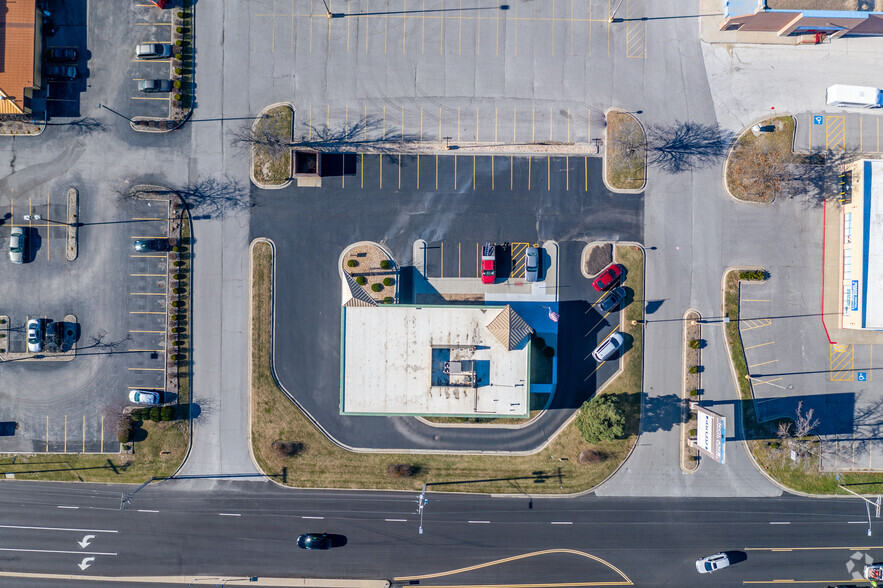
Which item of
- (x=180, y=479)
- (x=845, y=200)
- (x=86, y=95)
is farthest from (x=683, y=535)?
A: (x=86, y=95)

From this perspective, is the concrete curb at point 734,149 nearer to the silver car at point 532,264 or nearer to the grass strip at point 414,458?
the grass strip at point 414,458

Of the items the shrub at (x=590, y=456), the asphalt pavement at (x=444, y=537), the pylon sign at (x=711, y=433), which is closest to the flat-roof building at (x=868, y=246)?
the pylon sign at (x=711, y=433)

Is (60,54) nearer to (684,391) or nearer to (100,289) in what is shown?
(100,289)

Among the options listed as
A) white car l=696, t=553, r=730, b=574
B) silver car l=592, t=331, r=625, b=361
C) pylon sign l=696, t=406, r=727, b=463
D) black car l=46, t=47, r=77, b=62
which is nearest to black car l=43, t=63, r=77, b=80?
black car l=46, t=47, r=77, b=62

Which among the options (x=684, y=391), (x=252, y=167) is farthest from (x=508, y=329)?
(x=252, y=167)

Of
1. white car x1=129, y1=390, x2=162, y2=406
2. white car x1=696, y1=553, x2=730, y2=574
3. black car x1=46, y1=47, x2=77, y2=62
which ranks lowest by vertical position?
white car x1=696, y1=553, x2=730, y2=574

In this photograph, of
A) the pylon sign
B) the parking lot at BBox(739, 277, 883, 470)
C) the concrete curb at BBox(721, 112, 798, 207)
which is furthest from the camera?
the concrete curb at BBox(721, 112, 798, 207)

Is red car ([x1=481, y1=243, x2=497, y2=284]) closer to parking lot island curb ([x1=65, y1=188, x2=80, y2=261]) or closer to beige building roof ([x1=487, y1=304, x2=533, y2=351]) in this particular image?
beige building roof ([x1=487, y1=304, x2=533, y2=351])

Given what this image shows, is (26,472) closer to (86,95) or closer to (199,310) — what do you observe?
(199,310)
